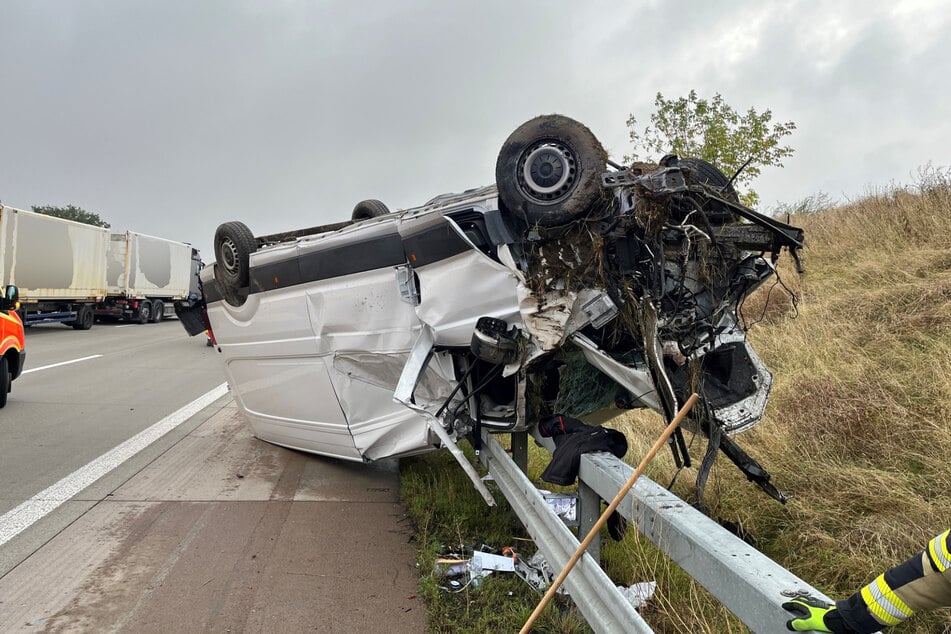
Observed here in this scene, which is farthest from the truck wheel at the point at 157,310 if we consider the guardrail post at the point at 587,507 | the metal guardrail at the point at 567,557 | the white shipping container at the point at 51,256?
the guardrail post at the point at 587,507

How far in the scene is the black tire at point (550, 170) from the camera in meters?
3.03

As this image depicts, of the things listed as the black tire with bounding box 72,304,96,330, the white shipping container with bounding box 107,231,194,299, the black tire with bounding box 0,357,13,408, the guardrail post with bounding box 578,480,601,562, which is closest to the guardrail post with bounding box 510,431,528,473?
the guardrail post with bounding box 578,480,601,562

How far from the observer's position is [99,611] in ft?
9.82

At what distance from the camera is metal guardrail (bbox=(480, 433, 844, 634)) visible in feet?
5.53

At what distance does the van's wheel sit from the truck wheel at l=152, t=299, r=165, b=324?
76.4 ft

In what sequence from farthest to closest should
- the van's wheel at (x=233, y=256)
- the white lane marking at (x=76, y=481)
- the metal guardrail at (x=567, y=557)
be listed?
the van's wheel at (x=233, y=256) < the white lane marking at (x=76, y=481) < the metal guardrail at (x=567, y=557)

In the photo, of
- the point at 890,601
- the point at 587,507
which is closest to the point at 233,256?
the point at 587,507

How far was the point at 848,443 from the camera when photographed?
4.00 metres

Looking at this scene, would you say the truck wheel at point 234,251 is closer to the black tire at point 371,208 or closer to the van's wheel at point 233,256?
the van's wheel at point 233,256

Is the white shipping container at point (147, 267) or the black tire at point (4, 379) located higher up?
the white shipping container at point (147, 267)

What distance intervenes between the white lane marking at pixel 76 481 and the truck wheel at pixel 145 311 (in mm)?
19239

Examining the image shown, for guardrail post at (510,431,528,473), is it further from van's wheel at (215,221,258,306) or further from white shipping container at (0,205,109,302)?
white shipping container at (0,205,109,302)

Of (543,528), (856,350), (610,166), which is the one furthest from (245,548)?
(856,350)

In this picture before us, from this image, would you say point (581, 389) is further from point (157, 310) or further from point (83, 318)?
point (157, 310)
